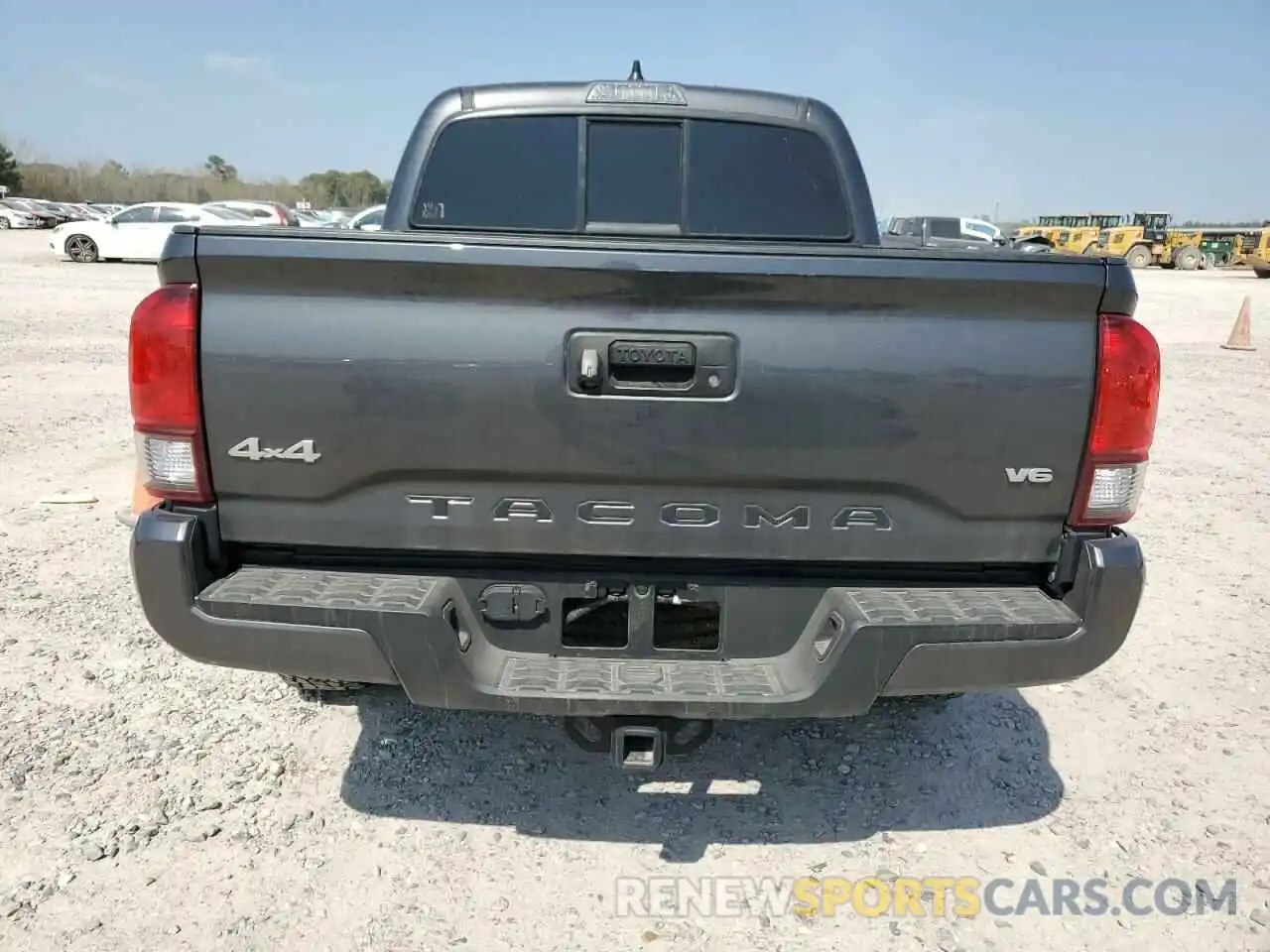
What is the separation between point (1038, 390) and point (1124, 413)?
0.76ft

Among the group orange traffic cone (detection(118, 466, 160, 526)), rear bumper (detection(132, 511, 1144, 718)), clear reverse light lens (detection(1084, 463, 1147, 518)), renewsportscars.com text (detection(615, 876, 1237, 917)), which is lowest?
renewsportscars.com text (detection(615, 876, 1237, 917))

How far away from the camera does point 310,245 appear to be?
2.10m

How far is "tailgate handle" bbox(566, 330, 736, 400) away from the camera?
2158mm

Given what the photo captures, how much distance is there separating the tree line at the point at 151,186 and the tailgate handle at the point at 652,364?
73.8 m

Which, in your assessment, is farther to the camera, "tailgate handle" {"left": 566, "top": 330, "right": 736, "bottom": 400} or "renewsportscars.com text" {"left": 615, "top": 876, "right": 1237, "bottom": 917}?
"renewsportscars.com text" {"left": 615, "top": 876, "right": 1237, "bottom": 917}

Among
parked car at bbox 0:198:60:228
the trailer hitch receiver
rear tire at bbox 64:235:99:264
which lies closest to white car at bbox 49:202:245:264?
rear tire at bbox 64:235:99:264

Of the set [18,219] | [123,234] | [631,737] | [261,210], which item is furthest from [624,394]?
[18,219]

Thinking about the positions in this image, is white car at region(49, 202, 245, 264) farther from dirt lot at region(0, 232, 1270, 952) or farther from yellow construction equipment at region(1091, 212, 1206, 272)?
yellow construction equipment at region(1091, 212, 1206, 272)

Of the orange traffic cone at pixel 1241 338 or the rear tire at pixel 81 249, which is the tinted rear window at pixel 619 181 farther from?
the rear tire at pixel 81 249

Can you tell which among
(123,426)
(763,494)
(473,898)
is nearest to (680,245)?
(763,494)

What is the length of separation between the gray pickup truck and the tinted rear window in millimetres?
1562

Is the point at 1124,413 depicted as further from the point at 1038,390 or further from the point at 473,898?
the point at 473,898

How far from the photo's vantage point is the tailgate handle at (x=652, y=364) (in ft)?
7.08

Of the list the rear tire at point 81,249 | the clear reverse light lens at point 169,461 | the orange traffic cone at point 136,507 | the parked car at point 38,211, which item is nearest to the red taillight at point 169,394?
the clear reverse light lens at point 169,461
